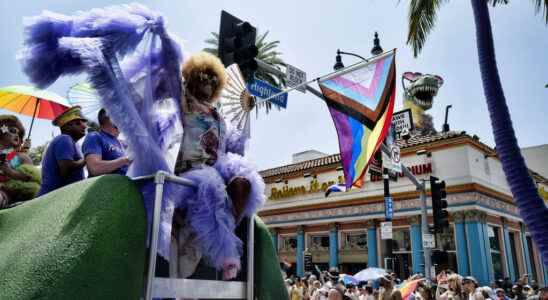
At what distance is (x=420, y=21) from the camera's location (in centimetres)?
971

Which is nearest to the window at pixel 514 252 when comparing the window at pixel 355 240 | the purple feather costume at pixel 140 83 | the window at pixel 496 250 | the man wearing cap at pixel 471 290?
the window at pixel 496 250

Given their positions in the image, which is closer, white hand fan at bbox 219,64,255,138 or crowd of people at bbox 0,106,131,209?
crowd of people at bbox 0,106,131,209

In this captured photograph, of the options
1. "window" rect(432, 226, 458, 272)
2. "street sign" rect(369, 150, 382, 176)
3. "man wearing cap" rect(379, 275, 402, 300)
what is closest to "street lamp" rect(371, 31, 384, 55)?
"street sign" rect(369, 150, 382, 176)

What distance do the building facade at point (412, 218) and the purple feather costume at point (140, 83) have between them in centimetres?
1626

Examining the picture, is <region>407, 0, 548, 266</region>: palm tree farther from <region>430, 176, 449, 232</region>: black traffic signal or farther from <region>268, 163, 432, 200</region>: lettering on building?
<region>268, 163, 432, 200</region>: lettering on building

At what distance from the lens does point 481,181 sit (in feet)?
65.4

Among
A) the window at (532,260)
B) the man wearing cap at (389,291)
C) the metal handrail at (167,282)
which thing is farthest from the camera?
the window at (532,260)

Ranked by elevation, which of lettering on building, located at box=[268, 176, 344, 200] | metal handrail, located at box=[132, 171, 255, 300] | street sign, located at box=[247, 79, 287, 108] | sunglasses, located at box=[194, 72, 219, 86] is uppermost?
lettering on building, located at box=[268, 176, 344, 200]

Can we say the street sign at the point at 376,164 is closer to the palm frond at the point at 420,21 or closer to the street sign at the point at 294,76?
the palm frond at the point at 420,21

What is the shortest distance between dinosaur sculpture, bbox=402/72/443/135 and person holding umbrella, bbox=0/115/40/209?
83.4 feet

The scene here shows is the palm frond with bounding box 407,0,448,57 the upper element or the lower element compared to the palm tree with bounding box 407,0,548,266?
upper

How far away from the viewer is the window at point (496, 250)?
1998 cm

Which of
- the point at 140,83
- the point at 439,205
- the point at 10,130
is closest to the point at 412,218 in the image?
the point at 439,205

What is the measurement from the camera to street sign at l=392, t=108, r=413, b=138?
62.8ft
